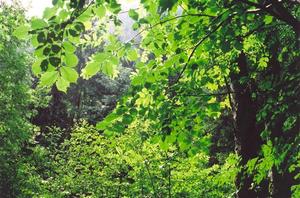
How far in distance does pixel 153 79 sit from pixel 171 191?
813 centimetres

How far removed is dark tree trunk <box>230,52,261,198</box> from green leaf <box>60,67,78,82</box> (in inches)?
185

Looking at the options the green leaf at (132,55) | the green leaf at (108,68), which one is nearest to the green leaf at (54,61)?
the green leaf at (108,68)

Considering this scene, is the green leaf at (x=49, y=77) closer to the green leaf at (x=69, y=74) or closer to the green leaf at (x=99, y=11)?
the green leaf at (x=69, y=74)

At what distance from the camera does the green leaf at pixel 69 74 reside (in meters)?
1.86

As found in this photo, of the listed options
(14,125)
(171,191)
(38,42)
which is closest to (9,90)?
(14,125)

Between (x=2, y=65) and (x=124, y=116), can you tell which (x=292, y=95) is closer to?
(x=124, y=116)

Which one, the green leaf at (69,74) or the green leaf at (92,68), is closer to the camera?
the green leaf at (69,74)

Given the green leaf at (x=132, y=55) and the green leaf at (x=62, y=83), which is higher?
the green leaf at (x=132, y=55)

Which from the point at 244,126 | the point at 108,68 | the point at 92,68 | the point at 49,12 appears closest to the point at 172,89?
the point at 108,68

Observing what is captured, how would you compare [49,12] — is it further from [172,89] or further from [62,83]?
[172,89]

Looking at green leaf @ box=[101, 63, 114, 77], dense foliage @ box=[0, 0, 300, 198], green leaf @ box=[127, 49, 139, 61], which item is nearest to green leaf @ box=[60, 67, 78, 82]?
dense foliage @ box=[0, 0, 300, 198]

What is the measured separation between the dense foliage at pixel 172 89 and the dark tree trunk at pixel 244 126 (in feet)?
0.06

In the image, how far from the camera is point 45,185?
14.0m

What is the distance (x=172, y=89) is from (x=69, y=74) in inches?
78.7
